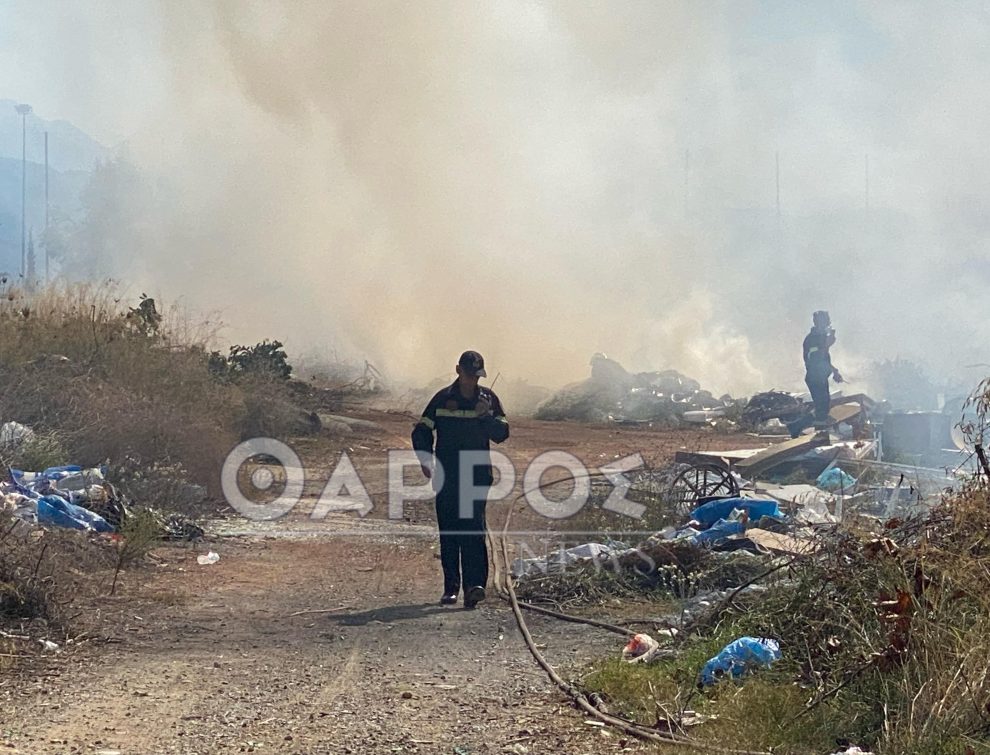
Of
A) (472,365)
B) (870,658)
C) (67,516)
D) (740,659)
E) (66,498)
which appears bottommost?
(740,659)

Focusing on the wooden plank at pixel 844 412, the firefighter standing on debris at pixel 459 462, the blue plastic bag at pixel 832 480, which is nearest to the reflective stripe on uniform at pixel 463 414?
the firefighter standing on debris at pixel 459 462

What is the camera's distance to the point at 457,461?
7633mm

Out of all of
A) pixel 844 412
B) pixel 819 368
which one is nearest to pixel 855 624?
pixel 819 368

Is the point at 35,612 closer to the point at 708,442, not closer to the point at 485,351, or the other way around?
the point at 708,442

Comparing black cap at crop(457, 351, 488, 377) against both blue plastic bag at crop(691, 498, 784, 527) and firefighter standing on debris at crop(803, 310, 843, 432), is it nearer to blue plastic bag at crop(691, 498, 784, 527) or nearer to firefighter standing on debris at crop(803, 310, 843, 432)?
blue plastic bag at crop(691, 498, 784, 527)

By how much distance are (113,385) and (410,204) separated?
15650 millimetres

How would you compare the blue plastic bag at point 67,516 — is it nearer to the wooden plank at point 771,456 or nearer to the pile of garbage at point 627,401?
the wooden plank at point 771,456

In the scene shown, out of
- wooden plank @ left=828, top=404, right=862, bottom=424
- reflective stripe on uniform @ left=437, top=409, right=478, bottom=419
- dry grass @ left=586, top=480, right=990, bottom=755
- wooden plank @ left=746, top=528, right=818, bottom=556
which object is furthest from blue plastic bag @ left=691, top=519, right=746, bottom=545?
wooden plank @ left=828, top=404, right=862, bottom=424

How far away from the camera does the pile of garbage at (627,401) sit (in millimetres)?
22141

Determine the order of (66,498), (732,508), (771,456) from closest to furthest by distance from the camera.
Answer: (732,508), (66,498), (771,456)

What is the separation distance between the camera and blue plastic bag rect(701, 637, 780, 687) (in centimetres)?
496

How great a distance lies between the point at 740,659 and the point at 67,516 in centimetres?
566

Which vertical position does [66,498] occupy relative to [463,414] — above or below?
below

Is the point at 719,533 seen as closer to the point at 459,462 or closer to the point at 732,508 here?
the point at 732,508
